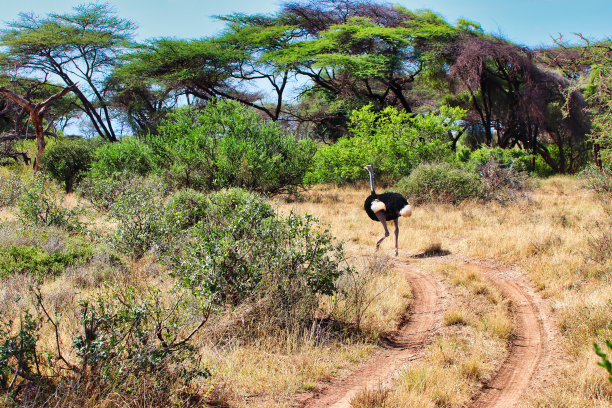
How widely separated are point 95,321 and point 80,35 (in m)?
29.2

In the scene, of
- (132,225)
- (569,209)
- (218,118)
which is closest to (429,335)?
(132,225)

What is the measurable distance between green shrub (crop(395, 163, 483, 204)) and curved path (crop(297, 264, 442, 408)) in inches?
299

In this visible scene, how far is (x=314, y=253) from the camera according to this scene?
580cm

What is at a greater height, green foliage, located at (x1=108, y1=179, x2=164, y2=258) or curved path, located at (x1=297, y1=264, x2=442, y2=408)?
green foliage, located at (x1=108, y1=179, x2=164, y2=258)

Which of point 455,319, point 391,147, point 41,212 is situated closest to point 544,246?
point 455,319

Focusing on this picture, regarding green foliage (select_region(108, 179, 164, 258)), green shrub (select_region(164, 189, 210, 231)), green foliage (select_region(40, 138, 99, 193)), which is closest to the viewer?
green foliage (select_region(108, 179, 164, 258))

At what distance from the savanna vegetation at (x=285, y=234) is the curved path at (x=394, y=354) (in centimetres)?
16

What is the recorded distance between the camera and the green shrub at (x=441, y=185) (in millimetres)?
14555

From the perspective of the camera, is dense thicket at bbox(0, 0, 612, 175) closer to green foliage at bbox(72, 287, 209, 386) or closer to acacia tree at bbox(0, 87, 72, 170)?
acacia tree at bbox(0, 87, 72, 170)

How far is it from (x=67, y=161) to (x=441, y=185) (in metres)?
15.7

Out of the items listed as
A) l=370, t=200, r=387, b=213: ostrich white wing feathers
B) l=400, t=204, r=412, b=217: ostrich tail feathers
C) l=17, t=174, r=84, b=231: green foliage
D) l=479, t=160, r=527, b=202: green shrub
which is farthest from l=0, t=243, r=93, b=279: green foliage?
l=479, t=160, r=527, b=202: green shrub

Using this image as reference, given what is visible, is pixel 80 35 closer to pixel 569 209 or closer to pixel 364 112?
pixel 364 112

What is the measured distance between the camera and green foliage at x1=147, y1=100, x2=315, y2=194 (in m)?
15.0

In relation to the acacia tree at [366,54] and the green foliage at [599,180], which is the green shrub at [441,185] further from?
the acacia tree at [366,54]
